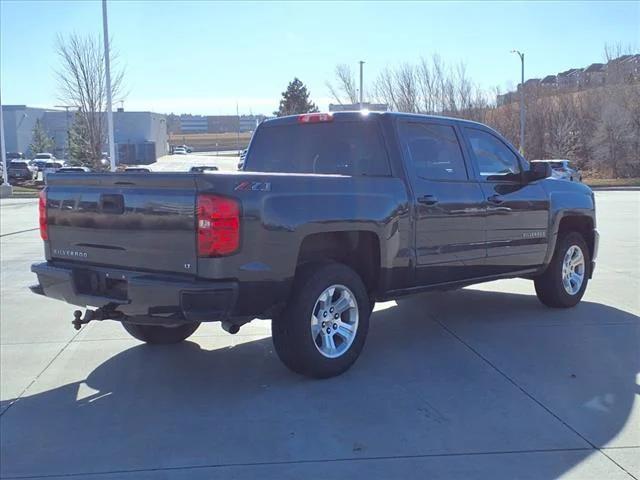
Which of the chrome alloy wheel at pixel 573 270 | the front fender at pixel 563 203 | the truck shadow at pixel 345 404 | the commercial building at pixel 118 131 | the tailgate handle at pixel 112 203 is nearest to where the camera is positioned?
the truck shadow at pixel 345 404

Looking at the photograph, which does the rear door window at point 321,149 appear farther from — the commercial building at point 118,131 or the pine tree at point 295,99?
the commercial building at point 118,131

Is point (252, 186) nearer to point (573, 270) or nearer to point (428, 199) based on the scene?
point (428, 199)

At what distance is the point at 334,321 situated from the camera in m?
5.14

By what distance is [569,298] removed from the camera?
7359 mm

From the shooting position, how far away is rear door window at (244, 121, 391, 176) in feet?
18.8

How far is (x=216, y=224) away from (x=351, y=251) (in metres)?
1.53

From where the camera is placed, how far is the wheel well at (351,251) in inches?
202

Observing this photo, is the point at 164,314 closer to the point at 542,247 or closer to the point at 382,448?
the point at 382,448

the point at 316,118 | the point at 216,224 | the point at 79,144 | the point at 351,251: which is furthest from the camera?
the point at 79,144

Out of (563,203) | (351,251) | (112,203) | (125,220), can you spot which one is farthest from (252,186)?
(563,203)

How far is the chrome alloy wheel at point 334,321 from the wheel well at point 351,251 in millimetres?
319

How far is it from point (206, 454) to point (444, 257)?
290 centimetres

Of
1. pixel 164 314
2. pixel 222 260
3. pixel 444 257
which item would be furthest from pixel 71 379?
pixel 444 257

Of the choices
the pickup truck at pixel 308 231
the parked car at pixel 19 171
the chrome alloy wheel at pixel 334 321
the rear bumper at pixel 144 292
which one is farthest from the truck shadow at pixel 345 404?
the parked car at pixel 19 171
